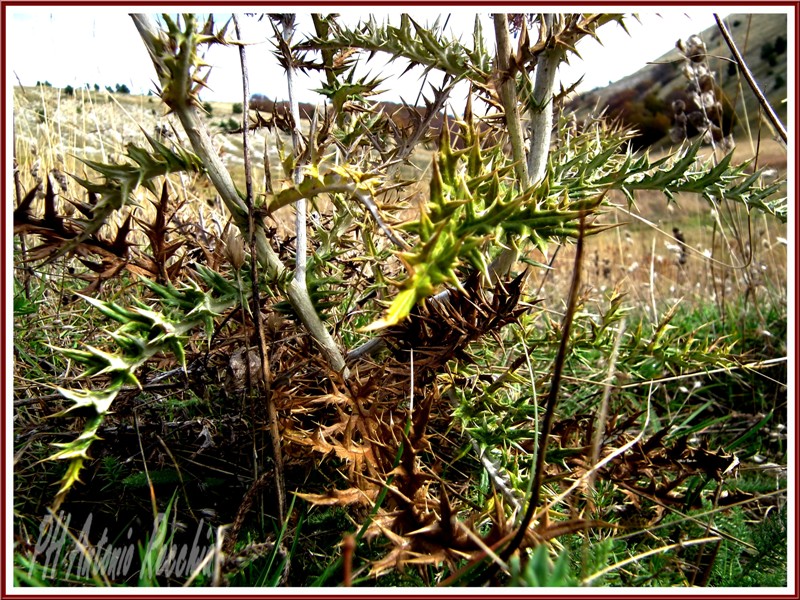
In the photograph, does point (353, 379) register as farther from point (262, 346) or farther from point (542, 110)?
point (542, 110)

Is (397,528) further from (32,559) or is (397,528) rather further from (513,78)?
(513,78)

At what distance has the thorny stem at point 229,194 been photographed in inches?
39.4

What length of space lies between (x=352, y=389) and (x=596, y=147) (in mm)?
960

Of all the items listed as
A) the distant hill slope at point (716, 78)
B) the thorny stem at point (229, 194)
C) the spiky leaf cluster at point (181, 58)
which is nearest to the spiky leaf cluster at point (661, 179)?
the thorny stem at point (229, 194)

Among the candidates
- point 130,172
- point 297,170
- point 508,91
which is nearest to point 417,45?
point 508,91

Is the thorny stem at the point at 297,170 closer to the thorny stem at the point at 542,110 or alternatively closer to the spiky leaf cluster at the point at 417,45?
the spiky leaf cluster at the point at 417,45

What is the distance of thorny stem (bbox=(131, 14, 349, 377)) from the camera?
1000 millimetres

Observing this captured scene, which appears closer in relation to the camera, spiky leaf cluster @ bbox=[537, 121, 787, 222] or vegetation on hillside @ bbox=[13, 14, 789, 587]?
vegetation on hillside @ bbox=[13, 14, 789, 587]

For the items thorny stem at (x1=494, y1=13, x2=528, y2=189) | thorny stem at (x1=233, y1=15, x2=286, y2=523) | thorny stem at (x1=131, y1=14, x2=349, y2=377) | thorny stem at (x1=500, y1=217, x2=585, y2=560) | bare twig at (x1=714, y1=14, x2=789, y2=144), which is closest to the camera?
thorny stem at (x1=500, y1=217, x2=585, y2=560)

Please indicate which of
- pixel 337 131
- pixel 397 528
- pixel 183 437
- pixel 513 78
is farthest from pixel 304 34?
pixel 397 528

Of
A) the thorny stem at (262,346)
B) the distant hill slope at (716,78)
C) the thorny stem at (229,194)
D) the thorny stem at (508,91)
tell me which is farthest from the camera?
the distant hill slope at (716,78)

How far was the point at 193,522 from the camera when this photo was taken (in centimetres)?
128

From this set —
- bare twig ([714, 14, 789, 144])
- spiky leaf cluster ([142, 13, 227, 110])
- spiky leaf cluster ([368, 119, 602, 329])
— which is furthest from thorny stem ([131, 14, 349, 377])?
bare twig ([714, 14, 789, 144])

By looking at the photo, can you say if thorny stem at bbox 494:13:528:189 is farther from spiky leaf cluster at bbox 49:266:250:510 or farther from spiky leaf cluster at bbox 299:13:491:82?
spiky leaf cluster at bbox 49:266:250:510
